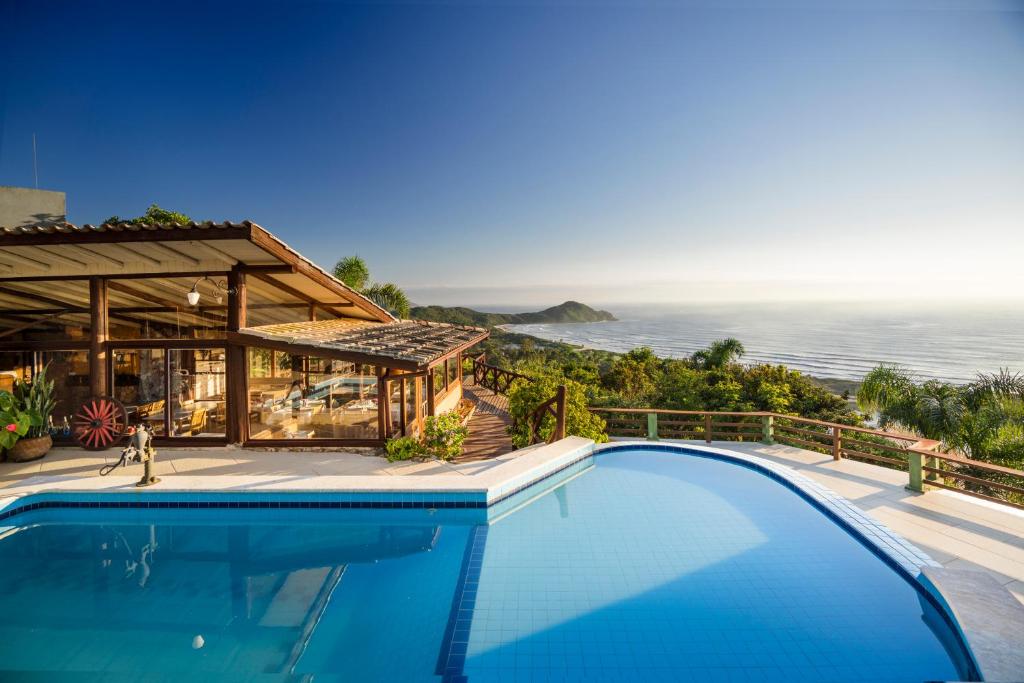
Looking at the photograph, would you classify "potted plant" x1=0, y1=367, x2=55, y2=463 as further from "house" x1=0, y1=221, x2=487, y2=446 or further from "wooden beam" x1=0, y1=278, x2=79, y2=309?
"wooden beam" x1=0, y1=278, x2=79, y2=309

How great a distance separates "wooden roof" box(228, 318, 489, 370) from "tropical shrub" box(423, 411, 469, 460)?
3.79ft

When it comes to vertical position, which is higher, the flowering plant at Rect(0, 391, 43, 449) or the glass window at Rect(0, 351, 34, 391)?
the glass window at Rect(0, 351, 34, 391)

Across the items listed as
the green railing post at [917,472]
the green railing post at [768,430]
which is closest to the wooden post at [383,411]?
the green railing post at [768,430]

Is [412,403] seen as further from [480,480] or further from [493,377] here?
[493,377]

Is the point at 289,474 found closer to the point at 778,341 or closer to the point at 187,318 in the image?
the point at 187,318

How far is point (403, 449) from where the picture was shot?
26.9 ft

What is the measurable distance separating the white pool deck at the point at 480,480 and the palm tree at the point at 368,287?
20402 millimetres

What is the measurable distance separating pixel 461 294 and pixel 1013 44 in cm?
4746

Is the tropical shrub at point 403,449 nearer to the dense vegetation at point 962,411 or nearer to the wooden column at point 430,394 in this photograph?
the wooden column at point 430,394

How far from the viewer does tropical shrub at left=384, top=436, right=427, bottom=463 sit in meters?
8.16

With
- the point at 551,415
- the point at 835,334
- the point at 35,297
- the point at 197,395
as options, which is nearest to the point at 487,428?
the point at 551,415

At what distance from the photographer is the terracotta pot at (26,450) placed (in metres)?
7.96

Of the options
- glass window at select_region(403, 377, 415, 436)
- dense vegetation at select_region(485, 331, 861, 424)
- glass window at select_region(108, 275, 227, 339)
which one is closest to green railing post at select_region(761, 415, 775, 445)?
dense vegetation at select_region(485, 331, 861, 424)

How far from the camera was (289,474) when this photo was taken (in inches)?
288
